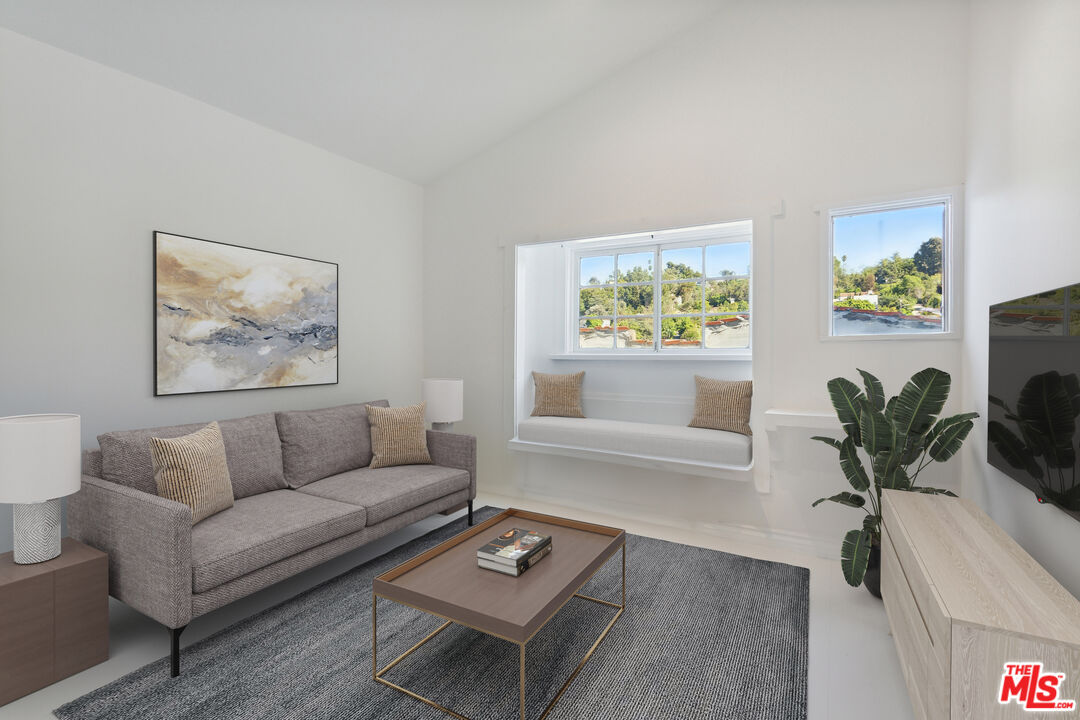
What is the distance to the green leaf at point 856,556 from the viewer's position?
2.40 metres

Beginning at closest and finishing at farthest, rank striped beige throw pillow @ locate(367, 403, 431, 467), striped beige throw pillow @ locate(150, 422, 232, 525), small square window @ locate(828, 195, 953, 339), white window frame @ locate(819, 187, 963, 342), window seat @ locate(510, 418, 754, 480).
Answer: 1. striped beige throw pillow @ locate(150, 422, 232, 525)
2. white window frame @ locate(819, 187, 963, 342)
3. small square window @ locate(828, 195, 953, 339)
4. window seat @ locate(510, 418, 754, 480)
5. striped beige throw pillow @ locate(367, 403, 431, 467)

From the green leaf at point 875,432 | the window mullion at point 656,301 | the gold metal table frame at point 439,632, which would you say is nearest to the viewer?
the gold metal table frame at point 439,632

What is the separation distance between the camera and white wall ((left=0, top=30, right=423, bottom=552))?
2398 millimetres

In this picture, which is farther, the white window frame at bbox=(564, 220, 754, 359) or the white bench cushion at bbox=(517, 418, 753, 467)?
the white window frame at bbox=(564, 220, 754, 359)

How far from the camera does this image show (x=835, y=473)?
317 centimetres

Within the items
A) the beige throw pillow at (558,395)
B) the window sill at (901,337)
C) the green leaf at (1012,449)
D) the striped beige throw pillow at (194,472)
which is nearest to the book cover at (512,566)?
the striped beige throw pillow at (194,472)

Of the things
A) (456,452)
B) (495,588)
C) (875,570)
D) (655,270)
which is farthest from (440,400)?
(875,570)

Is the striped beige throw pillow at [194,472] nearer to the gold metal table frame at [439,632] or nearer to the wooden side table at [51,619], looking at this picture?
the wooden side table at [51,619]

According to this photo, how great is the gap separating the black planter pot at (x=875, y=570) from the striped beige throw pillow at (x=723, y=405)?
0.99 metres

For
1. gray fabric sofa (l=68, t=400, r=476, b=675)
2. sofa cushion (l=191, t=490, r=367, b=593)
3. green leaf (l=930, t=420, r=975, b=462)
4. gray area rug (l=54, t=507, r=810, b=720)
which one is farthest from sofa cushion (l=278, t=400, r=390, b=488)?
green leaf (l=930, t=420, r=975, b=462)

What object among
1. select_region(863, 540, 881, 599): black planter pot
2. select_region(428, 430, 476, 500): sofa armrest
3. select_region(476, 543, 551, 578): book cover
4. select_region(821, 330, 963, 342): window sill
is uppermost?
select_region(821, 330, 963, 342): window sill

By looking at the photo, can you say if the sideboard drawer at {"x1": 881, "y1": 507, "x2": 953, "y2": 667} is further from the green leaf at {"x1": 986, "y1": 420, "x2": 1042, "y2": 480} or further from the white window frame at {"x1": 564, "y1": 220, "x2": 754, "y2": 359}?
the white window frame at {"x1": 564, "y1": 220, "x2": 754, "y2": 359}

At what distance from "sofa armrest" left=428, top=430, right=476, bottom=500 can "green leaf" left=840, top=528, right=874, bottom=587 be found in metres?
2.28

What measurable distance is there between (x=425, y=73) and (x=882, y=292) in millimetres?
3204
